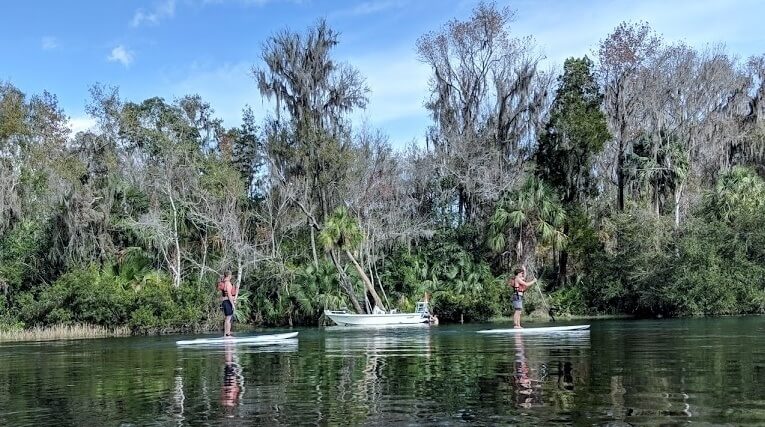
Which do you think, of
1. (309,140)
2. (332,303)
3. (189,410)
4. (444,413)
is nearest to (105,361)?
(189,410)

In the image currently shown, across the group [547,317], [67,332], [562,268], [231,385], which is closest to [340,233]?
[547,317]

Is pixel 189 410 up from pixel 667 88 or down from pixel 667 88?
down

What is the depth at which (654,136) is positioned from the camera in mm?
44156

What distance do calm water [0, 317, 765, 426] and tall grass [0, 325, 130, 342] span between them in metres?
17.4

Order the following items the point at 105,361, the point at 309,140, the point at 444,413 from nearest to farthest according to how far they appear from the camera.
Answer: the point at 444,413, the point at 105,361, the point at 309,140

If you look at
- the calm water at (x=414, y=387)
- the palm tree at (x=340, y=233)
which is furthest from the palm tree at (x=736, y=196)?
the calm water at (x=414, y=387)

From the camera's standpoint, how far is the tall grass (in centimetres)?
3384

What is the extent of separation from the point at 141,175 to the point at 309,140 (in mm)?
10160

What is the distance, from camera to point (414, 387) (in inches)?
410

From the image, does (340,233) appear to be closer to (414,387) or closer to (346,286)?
(346,286)

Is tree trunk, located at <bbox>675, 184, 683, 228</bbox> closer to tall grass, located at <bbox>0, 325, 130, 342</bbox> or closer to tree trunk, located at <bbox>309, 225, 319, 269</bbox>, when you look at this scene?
tree trunk, located at <bbox>309, 225, 319, 269</bbox>

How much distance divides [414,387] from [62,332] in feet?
95.5

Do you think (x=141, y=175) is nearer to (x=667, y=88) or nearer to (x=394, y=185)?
(x=394, y=185)

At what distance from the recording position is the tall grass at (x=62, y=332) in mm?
33844
